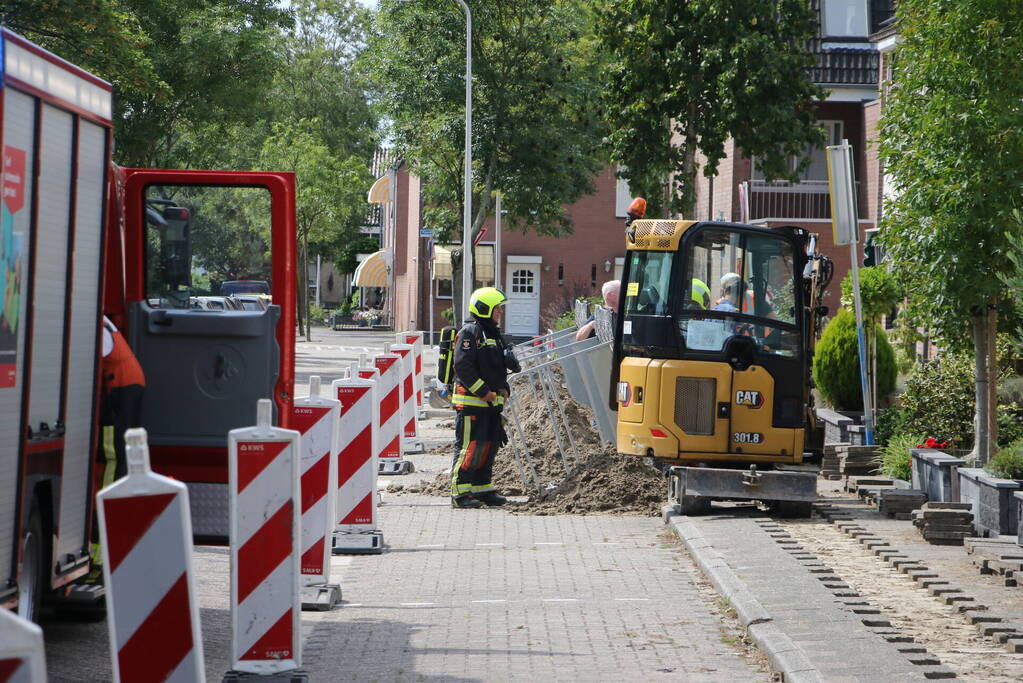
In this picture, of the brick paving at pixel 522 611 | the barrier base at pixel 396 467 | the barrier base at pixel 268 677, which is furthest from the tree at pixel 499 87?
the barrier base at pixel 268 677

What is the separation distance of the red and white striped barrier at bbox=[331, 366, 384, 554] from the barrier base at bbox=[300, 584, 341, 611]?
1895mm

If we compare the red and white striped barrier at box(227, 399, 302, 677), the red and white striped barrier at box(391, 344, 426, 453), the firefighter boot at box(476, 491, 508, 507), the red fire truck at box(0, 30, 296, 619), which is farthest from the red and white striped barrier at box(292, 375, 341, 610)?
the red and white striped barrier at box(391, 344, 426, 453)

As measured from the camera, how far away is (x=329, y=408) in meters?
9.12

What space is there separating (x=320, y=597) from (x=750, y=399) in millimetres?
5221

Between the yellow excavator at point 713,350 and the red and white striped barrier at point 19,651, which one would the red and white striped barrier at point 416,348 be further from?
the red and white striped barrier at point 19,651

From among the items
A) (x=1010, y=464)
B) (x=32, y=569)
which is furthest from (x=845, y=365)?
(x=32, y=569)

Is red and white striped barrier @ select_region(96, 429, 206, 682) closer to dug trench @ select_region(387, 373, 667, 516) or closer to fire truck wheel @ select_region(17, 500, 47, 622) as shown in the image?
fire truck wheel @ select_region(17, 500, 47, 622)

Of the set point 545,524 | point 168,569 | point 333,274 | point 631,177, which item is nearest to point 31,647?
point 168,569

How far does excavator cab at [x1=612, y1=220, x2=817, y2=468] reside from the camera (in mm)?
13148

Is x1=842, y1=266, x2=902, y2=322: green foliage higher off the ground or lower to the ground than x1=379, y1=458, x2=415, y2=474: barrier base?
higher

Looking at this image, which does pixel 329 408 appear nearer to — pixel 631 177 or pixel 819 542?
pixel 819 542

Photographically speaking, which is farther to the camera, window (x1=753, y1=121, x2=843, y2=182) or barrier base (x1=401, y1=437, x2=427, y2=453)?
window (x1=753, y1=121, x2=843, y2=182)

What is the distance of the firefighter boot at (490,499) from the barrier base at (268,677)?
7558 millimetres

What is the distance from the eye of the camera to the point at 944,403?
15312mm
